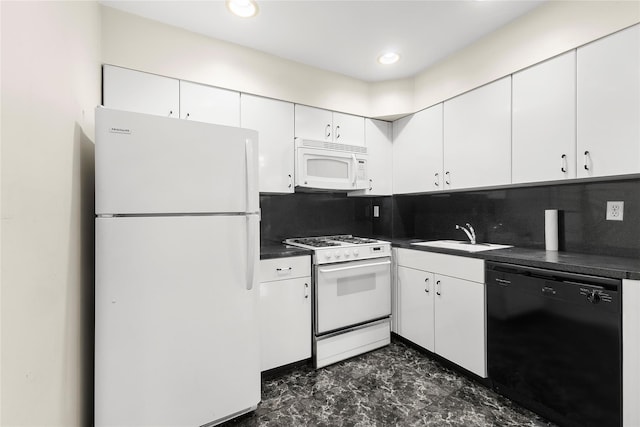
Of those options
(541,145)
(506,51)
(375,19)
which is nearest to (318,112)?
(375,19)

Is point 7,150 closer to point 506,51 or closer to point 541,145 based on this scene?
point 541,145

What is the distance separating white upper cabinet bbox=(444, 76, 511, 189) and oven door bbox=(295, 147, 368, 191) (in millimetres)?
768

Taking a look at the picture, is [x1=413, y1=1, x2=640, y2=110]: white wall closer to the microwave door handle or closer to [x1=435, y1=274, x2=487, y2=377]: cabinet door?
the microwave door handle

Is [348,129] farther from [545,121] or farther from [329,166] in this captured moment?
[545,121]

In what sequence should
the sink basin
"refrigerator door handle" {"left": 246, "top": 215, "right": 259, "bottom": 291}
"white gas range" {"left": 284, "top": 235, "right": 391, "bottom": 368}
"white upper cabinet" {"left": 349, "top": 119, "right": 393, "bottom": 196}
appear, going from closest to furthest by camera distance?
"refrigerator door handle" {"left": 246, "top": 215, "right": 259, "bottom": 291}, "white gas range" {"left": 284, "top": 235, "right": 391, "bottom": 368}, the sink basin, "white upper cabinet" {"left": 349, "top": 119, "right": 393, "bottom": 196}

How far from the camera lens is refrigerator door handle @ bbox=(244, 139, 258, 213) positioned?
1617mm

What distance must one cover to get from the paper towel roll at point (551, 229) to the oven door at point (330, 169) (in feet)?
4.73

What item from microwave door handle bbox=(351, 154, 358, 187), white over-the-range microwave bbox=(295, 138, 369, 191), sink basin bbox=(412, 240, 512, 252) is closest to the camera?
sink basin bbox=(412, 240, 512, 252)

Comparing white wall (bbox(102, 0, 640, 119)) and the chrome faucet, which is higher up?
white wall (bbox(102, 0, 640, 119))

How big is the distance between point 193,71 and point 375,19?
1.33 metres

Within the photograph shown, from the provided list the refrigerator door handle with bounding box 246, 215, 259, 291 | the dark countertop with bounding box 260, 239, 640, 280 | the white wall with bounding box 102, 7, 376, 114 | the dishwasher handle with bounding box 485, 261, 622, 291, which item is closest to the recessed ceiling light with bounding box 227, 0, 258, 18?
the white wall with bounding box 102, 7, 376, 114

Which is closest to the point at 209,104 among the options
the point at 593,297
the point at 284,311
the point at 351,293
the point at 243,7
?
the point at 243,7

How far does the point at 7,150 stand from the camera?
720 millimetres

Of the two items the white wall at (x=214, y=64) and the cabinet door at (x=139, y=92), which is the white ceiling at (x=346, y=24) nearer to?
the white wall at (x=214, y=64)
